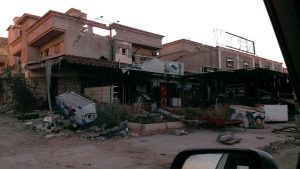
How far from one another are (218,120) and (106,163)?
8069 mm

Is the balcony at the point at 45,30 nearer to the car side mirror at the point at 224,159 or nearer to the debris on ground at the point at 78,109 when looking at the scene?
the debris on ground at the point at 78,109

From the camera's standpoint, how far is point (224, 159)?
7.94 feet

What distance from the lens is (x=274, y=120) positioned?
20.5m

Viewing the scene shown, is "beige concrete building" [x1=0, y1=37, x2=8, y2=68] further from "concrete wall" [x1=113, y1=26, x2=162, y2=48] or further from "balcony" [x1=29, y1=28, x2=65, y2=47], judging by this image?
"concrete wall" [x1=113, y1=26, x2=162, y2=48]

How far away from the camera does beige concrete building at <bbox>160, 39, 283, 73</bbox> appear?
37.0m

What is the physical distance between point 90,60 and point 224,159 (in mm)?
19455

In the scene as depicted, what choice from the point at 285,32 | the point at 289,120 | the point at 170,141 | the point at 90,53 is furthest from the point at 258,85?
the point at 285,32

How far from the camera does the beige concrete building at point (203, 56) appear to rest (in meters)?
37.0

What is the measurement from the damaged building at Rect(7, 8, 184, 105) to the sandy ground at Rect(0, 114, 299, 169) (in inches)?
266

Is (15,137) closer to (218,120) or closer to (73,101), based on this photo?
(73,101)

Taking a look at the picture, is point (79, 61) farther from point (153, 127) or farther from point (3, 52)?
point (3, 52)

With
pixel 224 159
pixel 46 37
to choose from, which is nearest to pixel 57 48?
pixel 46 37

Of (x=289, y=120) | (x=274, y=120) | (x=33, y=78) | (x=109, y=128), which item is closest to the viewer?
(x=109, y=128)

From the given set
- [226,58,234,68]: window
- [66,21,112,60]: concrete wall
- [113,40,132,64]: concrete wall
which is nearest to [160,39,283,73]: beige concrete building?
[226,58,234,68]: window
